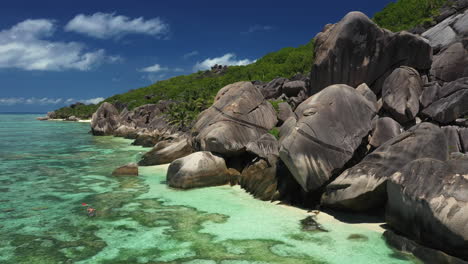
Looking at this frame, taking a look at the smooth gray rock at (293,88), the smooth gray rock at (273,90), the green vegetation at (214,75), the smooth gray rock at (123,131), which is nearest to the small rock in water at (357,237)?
the smooth gray rock at (293,88)

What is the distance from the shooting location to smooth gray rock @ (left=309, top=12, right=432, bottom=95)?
19594 millimetres

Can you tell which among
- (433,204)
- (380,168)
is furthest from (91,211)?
(433,204)

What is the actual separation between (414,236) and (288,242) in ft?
11.6

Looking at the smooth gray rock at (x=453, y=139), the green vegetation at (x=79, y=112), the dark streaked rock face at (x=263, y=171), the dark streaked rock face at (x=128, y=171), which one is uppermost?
the green vegetation at (x=79, y=112)

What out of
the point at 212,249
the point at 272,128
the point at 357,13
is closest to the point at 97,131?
the point at 272,128

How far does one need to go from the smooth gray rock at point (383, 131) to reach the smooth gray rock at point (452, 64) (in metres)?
7.15

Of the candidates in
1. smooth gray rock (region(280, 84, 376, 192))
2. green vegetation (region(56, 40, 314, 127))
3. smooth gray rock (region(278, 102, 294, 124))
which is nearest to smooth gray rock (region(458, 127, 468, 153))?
smooth gray rock (region(280, 84, 376, 192))

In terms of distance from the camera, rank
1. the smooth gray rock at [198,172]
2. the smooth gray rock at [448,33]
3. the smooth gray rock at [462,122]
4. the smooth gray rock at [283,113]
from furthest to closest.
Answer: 1. the smooth gray rock at [283,113]
2. the smooth gray rock at [448,33]
3. the smooth gray rock at [198,172]
4. the smooth gray rock at [462,122]

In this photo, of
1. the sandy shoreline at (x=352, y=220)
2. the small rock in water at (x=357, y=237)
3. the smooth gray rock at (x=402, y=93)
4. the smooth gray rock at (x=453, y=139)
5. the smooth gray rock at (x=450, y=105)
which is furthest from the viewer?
the smooth gray rock at (x=402, y=93)

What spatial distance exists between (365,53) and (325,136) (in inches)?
344

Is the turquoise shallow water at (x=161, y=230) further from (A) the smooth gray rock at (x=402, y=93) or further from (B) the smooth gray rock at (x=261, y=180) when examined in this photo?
(A) the smooth gray rock at (x=402, y=93)

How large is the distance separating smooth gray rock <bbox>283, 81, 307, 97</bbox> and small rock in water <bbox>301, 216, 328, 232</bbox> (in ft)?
76.6

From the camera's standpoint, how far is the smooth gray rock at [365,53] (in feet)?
64.3

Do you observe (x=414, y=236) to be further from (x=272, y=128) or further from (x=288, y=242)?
(x=272, y=128)
